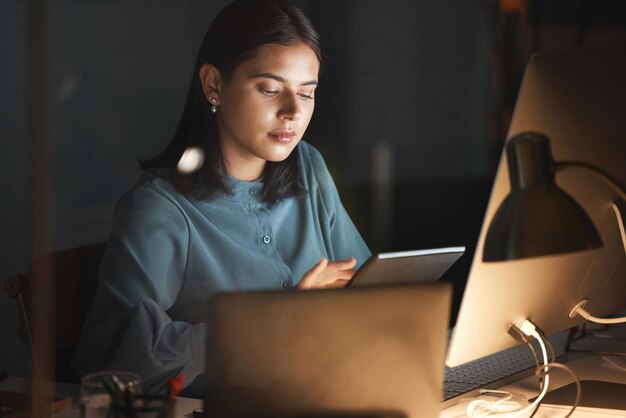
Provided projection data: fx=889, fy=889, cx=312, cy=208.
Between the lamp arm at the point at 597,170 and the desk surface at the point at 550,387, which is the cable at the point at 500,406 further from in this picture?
the lamp arm at the point at 597,170

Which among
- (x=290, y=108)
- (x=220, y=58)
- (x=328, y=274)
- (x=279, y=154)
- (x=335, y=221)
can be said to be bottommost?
(x=328, y=274)

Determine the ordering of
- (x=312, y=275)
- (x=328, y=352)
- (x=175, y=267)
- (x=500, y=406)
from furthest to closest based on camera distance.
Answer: (x=312, y=275) < (x=175, y=267) < (x=500, y=406) < (x=328, y=352)

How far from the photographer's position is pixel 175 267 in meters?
2.04

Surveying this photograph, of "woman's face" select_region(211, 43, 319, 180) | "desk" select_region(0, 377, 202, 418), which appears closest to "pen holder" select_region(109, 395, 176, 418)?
"desk" select_region(0, 377, 202, 418)

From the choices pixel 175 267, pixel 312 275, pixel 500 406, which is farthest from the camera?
pixel 312 275

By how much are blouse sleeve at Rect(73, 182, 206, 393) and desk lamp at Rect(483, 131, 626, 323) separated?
100 cm

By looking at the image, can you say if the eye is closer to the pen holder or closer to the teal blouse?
the teal blouse

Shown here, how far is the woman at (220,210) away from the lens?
6.49ft

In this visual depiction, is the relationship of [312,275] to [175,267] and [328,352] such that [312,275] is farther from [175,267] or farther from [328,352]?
[328,352]

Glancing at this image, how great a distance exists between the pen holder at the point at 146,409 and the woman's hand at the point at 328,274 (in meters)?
1.04

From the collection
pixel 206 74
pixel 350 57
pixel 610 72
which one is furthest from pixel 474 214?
pixel 610 72

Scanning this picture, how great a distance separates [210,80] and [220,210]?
1.00ft

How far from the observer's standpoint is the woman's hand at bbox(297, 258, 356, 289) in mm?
2246

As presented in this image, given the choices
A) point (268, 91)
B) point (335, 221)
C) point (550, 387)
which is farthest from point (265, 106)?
point (550, 387)
